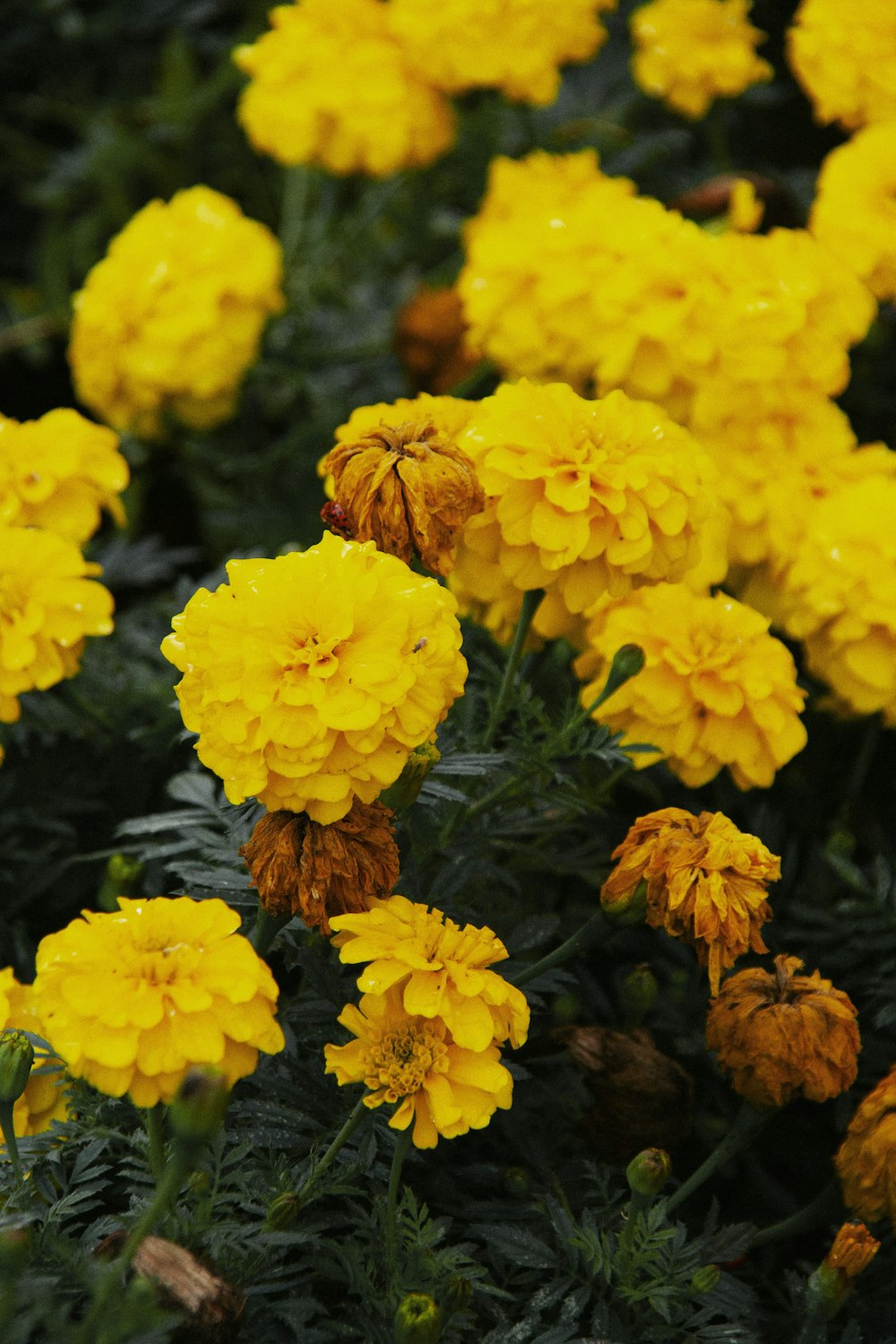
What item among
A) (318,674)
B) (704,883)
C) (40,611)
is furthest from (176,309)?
(704,883)

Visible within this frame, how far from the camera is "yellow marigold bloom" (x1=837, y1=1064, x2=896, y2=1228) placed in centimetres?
94

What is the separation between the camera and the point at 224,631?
→ 32.4 inches

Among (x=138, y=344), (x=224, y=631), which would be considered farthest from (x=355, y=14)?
(x=224, y=631)

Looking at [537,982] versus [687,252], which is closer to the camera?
[537,982]

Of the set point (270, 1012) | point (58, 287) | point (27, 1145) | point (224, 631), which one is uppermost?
point (224, 631)

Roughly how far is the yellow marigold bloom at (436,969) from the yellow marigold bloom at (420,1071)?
0.04 ft

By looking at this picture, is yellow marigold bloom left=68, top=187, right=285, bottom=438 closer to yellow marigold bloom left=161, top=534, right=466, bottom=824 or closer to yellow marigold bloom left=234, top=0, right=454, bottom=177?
yellow marigold bloom left=234, top=0, right=454, bottom=177

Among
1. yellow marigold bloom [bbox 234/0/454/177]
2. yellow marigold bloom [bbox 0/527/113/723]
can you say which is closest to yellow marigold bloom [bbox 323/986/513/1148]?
yellow marigold bloom [bbox 0/527/113/723]

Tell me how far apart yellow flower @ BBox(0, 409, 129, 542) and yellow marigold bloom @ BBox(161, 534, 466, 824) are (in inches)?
15.6

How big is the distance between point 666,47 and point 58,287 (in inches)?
37.9

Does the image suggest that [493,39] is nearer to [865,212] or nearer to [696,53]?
[696,53]

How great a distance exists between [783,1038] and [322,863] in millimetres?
332

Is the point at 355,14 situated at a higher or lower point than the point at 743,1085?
higher

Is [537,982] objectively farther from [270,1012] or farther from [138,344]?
[138,344]
